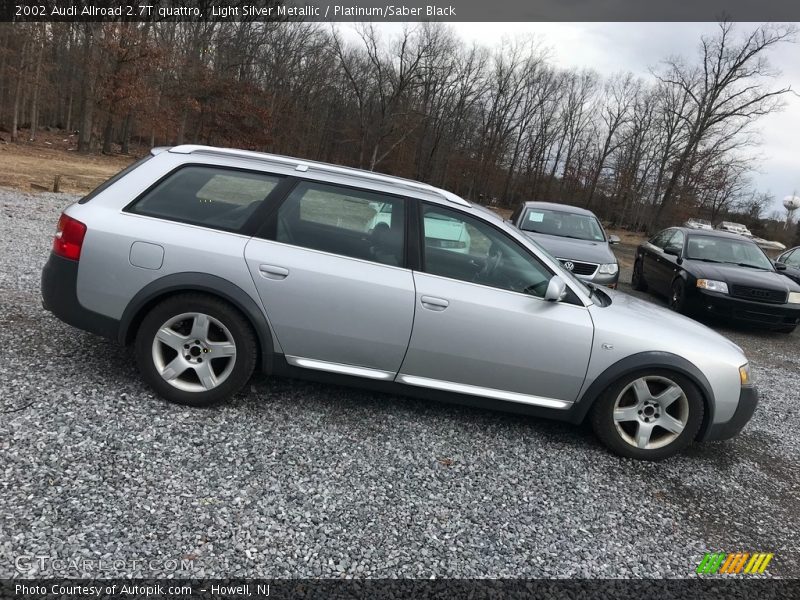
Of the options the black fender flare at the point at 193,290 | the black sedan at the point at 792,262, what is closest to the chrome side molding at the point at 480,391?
the black fender flare at the point at 193,290

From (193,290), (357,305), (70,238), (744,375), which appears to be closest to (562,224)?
(744,375)

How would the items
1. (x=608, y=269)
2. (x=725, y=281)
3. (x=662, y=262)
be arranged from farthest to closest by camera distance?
(x=662, y=262) < (x=725, y=281) < (x=608, y=269)

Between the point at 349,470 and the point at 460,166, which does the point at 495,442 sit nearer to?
the point at 349,470

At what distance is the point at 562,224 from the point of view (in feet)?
33.2

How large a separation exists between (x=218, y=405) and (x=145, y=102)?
32.1 m

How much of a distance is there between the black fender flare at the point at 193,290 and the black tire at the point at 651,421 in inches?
92.5

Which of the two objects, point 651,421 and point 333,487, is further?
point 651,421

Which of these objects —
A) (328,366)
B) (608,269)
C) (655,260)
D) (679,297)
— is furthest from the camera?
(655,260)

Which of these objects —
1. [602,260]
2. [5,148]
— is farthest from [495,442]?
[5,148]

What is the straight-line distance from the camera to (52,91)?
115 feet

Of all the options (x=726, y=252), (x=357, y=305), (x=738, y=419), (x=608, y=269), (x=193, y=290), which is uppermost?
(x=726, y=252)

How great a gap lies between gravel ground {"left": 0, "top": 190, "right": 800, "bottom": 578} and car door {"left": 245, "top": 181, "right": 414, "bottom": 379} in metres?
0.51

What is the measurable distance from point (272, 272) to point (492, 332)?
4.88ft

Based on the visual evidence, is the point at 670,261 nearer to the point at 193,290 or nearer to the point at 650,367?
the point at 650,367
